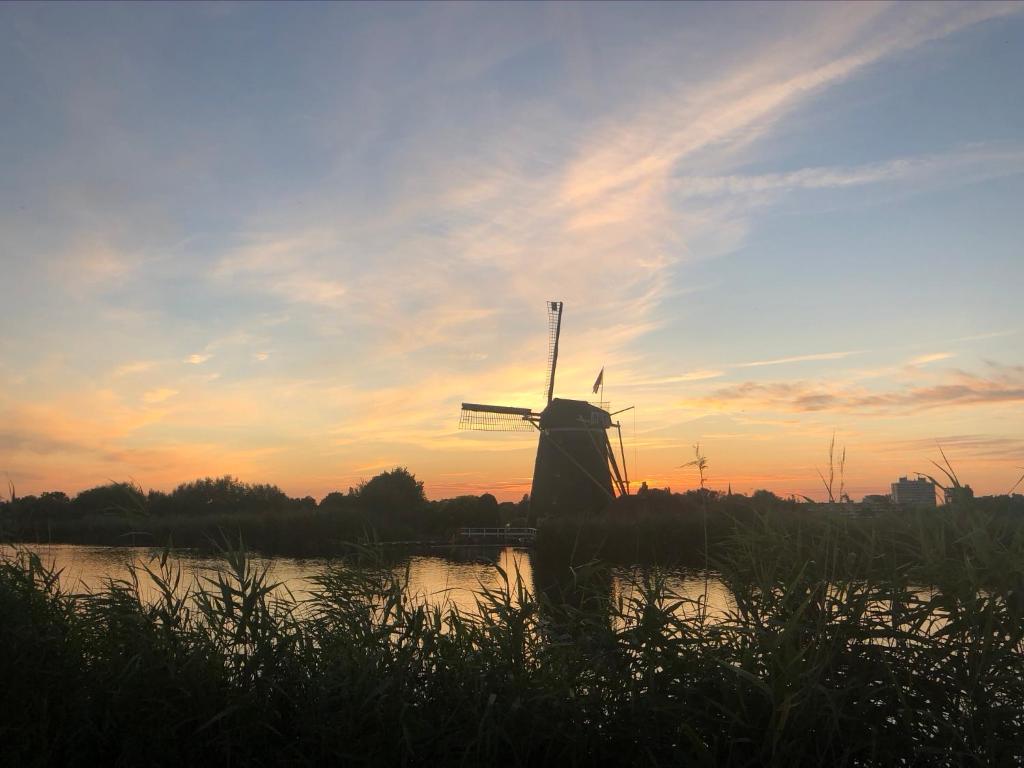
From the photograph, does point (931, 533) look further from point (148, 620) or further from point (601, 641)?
point (148, 620)

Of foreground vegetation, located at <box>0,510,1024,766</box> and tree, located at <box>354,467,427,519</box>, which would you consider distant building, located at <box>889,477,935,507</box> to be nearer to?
foreground vegetation, located at <box>0,510,1024,766</box>

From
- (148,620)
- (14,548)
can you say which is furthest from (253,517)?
(148,620)

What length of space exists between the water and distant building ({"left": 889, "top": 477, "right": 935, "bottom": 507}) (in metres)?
1.18

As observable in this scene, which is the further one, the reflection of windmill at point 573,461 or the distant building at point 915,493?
the reflection of windmill at point 573,461

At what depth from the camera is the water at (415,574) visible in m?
5.09

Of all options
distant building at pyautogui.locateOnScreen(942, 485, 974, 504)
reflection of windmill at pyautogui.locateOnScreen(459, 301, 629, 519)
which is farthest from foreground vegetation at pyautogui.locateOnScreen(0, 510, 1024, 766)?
reflection of windmill at pyautogui.locateOnScreen(459, 301, 629, 519)

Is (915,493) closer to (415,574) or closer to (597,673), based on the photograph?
(597,673)

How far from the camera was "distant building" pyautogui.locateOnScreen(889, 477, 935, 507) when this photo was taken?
14.9ft

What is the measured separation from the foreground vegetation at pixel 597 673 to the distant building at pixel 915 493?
220 mm

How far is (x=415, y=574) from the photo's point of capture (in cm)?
812

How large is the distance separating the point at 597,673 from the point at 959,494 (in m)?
2.21

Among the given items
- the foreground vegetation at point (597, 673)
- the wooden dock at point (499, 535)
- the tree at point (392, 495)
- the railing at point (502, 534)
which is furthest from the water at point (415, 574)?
the tree at point (392, 495)

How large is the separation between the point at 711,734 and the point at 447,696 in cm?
129

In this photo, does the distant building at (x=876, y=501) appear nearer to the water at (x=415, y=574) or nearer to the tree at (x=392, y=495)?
the water at (x=415, y=574)
